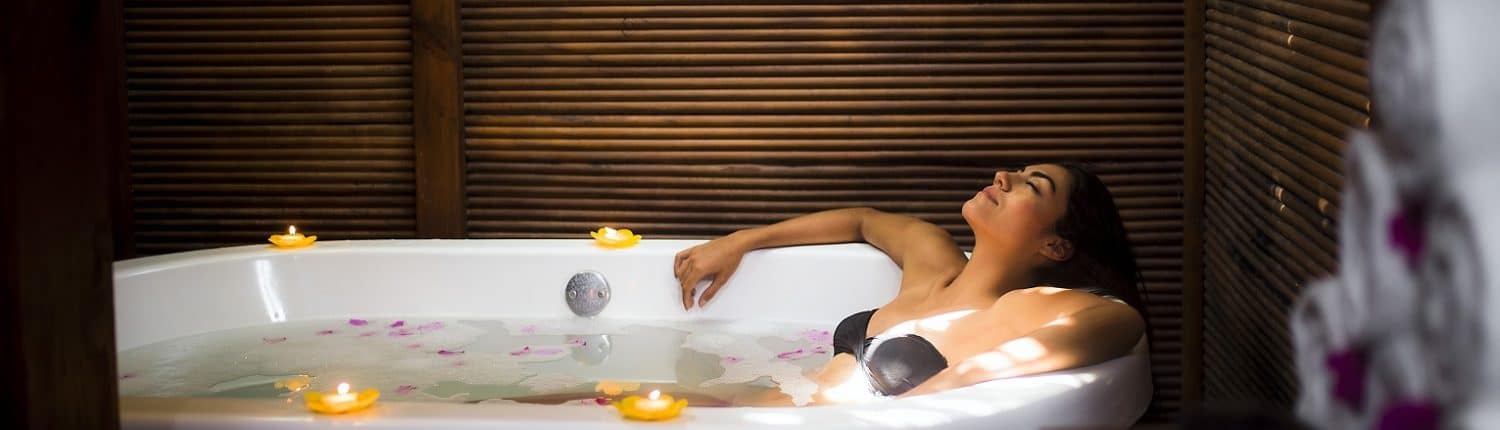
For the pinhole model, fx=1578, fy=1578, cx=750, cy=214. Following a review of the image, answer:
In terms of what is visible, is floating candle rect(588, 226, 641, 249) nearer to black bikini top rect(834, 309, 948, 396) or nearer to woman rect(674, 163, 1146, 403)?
woman rect(674, 163, 1146, 403)

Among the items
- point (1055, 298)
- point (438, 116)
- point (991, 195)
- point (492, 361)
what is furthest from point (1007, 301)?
point (438, 116)

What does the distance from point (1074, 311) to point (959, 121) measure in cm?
136

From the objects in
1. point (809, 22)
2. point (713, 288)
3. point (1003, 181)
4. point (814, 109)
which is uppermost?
point (809, 22)

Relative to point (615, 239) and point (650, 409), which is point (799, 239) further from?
point (650, 409)

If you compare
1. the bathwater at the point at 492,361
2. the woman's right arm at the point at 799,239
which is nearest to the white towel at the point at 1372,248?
the bathwater at the point at 492,361

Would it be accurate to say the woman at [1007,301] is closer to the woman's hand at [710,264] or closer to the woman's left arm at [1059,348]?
the woman's left arm at [1059,348]

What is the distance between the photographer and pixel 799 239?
3.31 m

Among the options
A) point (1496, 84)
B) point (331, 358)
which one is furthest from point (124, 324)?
point (1496, 84)

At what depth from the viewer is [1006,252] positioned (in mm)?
2736

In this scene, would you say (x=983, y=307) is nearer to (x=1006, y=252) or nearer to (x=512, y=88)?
(x=1006, y=252)

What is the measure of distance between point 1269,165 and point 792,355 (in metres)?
0.97

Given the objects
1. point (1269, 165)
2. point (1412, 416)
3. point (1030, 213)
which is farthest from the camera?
point (1269, 165)

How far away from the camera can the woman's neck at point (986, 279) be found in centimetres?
274

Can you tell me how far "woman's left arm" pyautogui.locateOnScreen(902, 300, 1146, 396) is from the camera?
223 cm
